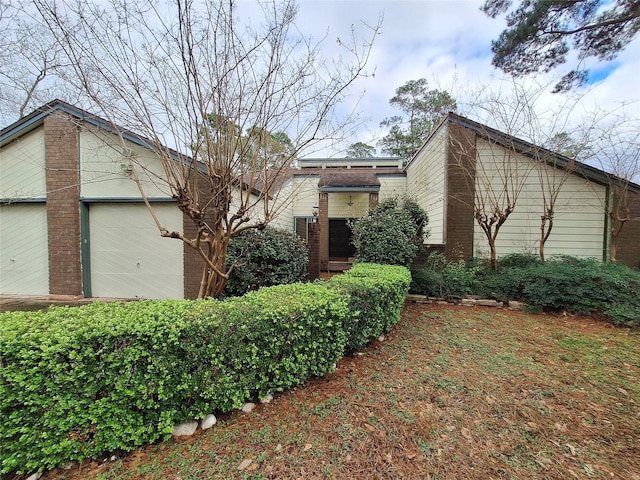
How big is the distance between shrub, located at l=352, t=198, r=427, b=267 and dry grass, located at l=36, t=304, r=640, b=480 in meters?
2.65

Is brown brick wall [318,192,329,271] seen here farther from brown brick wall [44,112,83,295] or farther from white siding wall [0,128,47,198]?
white siding wall [0,128,47,198]

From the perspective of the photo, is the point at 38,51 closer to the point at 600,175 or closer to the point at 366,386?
the point at 366,386

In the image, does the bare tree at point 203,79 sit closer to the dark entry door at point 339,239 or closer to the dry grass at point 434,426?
the dry grass at point 434,426

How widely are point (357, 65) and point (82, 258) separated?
769 cm

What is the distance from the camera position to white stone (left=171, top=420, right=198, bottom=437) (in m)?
2.20

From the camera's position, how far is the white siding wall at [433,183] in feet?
26.5

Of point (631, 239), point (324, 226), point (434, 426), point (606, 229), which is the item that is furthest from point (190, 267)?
point (631, 239)

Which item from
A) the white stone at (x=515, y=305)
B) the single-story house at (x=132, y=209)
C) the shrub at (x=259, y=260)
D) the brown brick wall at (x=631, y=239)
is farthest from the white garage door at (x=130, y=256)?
the brown brick wall at (x=631, y=239)

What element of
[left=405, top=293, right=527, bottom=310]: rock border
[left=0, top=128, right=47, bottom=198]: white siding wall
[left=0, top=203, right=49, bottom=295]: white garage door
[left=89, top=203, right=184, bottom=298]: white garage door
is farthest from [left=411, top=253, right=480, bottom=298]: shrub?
[left=0, top=128, right=47, bottom=198]: white siding wall

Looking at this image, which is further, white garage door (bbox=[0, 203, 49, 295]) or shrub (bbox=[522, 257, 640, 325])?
white garage door (bbox=[0, 203, 49, 295])

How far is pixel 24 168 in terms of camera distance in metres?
6.64

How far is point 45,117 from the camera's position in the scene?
636cm

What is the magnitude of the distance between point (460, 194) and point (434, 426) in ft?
22.2

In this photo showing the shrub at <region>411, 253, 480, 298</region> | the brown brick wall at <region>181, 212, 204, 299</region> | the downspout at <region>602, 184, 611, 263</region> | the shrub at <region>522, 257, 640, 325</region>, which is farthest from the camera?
the downspout at <region>602, 184, 611, 263</region>
